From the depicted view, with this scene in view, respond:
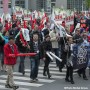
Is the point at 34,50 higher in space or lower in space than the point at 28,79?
higher

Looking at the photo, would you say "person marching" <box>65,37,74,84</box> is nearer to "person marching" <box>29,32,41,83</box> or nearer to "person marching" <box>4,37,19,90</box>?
"person marching" <box>29,32,41,83</box>

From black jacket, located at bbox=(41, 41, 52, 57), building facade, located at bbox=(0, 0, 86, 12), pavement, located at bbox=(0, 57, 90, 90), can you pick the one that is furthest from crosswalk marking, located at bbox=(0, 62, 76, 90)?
building facade, located at bbox=(0, 0, 86, 12)

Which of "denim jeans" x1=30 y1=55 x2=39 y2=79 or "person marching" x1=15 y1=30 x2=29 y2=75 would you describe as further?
"person marching" x1=15 y1=30 x2=29 y2=75

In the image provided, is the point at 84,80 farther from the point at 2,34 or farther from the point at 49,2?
the point at 49,2

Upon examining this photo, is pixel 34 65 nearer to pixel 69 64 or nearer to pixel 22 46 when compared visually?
pixel 69 64

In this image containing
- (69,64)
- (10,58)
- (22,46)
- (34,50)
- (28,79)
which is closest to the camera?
(10,58)

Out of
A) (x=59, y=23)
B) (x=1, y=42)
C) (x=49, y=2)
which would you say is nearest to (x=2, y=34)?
(x=1, y=42)

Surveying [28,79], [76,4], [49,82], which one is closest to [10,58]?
[49,82]

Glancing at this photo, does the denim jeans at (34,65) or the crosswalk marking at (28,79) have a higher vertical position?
the denim jeans at (34,65)

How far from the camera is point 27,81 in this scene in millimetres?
14766

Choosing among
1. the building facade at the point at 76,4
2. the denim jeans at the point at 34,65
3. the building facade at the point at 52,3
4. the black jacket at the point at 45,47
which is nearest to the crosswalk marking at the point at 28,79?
the denim jeans at the point at 34,65

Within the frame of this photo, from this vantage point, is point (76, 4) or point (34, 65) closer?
point (34, 65)

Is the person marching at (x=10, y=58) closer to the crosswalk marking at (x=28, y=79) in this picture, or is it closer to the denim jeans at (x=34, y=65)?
the crosswalk marking at (x=28, y=79)

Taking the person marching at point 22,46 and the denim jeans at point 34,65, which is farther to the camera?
the person marching at point 22,46
